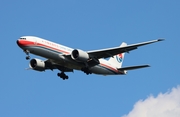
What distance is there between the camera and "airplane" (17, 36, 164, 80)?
5897cm

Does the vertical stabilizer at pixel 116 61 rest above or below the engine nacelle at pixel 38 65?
above

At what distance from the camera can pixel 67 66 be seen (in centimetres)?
6297

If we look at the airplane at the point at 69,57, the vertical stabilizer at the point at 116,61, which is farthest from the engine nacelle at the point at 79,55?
the vertical stabilizer at the point at 116,61

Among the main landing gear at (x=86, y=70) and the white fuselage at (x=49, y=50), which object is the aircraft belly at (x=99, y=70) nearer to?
the main landing gear at (x=86, y=70)

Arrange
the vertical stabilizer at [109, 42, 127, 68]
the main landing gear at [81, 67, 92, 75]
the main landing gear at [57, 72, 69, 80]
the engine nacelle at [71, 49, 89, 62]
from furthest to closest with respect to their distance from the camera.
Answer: the vertical stabilizer at [109, 42, 127, 68] → the main landing gear at [57, 72, 69, 80] → the main landing gear at [81, 67, 92, 75] → the engine nacelle at [71, 49, 89, 62]

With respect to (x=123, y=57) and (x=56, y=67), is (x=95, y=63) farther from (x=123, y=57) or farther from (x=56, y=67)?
(x=123, y=57)

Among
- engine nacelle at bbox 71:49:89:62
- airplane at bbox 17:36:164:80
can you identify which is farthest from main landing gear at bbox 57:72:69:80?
engine nacelle at bbox 71:49:89:62

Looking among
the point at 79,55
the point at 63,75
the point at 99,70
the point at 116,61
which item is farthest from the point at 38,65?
the point at 116,61

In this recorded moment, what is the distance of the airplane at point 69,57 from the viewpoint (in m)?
59.0

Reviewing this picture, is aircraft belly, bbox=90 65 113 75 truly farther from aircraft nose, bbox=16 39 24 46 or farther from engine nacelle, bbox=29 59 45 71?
aircraft nose, bbox=16 39 24 46

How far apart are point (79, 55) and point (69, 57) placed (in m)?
1.32

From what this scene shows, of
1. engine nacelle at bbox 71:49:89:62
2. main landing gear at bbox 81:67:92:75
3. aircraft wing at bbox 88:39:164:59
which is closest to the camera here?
aircraft wing at bbox 88:39:164:59

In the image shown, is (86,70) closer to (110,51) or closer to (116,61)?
(110,51)

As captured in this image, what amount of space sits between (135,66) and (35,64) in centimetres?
1291
